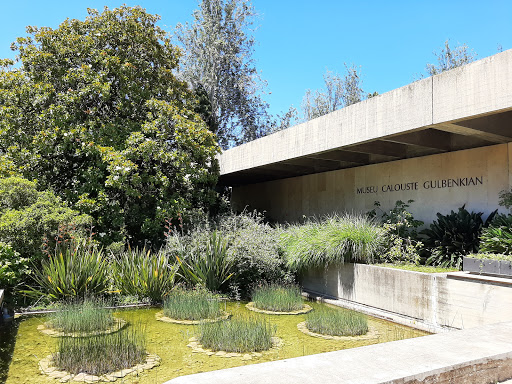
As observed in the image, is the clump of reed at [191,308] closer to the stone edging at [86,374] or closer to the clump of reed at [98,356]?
the clump of reed at [98,356]

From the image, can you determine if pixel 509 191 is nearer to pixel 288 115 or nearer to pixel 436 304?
pixel 436 304

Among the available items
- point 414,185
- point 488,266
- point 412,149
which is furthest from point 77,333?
point 412,149

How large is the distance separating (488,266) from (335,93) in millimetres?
26770

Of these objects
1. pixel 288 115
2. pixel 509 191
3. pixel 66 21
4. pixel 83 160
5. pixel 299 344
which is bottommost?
pixel 299 344

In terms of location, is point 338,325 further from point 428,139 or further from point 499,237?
point 428,139

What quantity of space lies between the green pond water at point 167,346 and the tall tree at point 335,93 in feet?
85.0

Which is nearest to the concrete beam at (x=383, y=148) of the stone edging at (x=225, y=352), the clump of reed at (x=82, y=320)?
the stone edging at (x=225, y=352)

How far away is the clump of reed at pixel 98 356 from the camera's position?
479cm

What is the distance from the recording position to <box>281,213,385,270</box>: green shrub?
8984mm

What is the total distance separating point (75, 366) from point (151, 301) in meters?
4.20

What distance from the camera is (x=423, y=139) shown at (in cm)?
939

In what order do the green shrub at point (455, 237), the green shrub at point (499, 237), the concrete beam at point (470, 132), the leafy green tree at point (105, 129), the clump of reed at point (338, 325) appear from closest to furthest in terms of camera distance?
1. the clump of reed at point (338, 325)
2. the green shrub at point (499, 237)
3. the concrete beam at point (470, 132)
4. the green shrub at point (455, 237)
5. the leafy green tree at point (105, 129)

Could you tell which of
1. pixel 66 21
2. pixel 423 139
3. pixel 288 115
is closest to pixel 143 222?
pixel 66 21

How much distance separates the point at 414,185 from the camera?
11156mm
